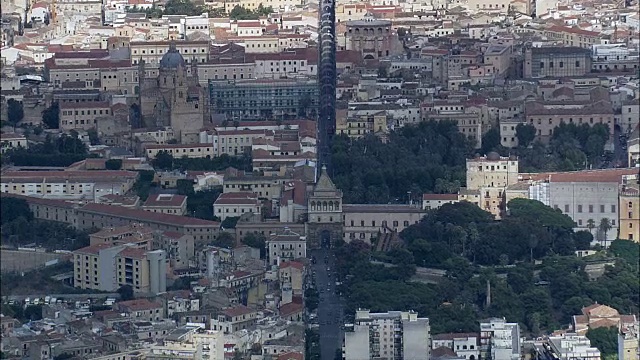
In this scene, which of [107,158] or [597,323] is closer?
[597,323]

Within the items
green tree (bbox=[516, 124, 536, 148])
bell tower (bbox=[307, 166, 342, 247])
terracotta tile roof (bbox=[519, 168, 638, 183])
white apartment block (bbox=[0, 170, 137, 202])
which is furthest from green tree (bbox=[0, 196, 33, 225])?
green tree (bbox=[516, 124, 536, 148])

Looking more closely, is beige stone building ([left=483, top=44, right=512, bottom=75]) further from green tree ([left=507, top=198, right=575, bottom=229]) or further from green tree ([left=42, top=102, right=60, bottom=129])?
green tree ([left=507, top=198, right=575, bottom=229])

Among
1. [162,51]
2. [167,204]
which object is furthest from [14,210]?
[162,51]

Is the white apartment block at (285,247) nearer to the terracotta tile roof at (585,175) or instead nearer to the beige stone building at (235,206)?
the beige stone building at (235,206)

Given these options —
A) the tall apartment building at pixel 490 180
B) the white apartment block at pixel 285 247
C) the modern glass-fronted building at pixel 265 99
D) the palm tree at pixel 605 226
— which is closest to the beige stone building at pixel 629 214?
the palm tree at pixel 605 226

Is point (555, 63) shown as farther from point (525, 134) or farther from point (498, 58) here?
point (525, 134)

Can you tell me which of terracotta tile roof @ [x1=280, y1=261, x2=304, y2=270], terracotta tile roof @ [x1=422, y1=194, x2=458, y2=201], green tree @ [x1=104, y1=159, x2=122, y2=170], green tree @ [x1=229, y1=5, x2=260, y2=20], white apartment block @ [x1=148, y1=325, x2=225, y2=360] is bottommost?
white apartment block @ [x1=148, y1=325, x2=225, y2=360]

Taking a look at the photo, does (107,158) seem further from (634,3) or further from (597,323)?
(634,3)

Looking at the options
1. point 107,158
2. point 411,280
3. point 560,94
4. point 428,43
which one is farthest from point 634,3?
point 411,280
